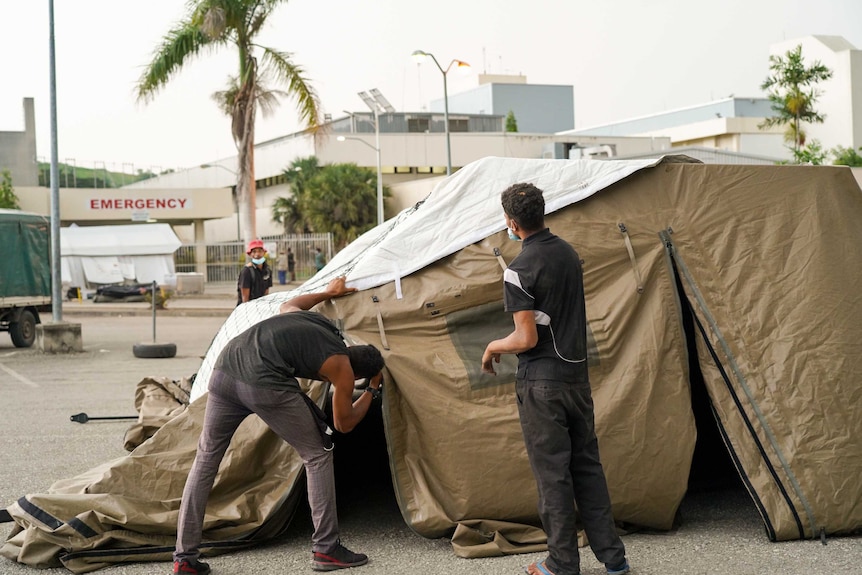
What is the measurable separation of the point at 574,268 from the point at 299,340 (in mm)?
1416

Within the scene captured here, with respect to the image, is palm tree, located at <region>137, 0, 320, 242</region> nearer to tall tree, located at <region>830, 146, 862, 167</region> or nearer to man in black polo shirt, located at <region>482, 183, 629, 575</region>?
man in black polo shirt, located at <region>482, 183, 629, 575</region>

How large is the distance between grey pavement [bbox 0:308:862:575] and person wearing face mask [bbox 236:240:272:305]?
1.90 metres

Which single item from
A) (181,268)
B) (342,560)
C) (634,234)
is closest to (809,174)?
(634,234)

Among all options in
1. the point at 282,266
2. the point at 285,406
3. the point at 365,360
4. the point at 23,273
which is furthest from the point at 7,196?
the point at 285,406

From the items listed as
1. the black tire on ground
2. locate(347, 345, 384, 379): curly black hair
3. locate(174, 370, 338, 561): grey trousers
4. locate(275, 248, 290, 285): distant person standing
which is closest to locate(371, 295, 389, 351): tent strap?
locate(347, 345, 384, 379): curly black hair

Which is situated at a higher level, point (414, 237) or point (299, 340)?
point (414, 237)

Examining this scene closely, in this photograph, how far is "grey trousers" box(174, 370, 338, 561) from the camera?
16.0ft

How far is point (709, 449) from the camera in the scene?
23.6 feet

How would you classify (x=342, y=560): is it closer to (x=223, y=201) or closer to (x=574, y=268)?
(x=574, y=268)

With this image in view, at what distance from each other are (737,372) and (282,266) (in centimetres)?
4015

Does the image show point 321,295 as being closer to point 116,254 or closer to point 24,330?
point 24,330

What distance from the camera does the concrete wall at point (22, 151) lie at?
47.8m

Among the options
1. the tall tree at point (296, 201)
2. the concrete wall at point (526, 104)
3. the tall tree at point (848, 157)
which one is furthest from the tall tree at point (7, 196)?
the concrete wall at point (526, 104)

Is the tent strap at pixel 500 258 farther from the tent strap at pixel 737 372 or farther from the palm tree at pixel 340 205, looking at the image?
the palm tree at pixel 340 205
